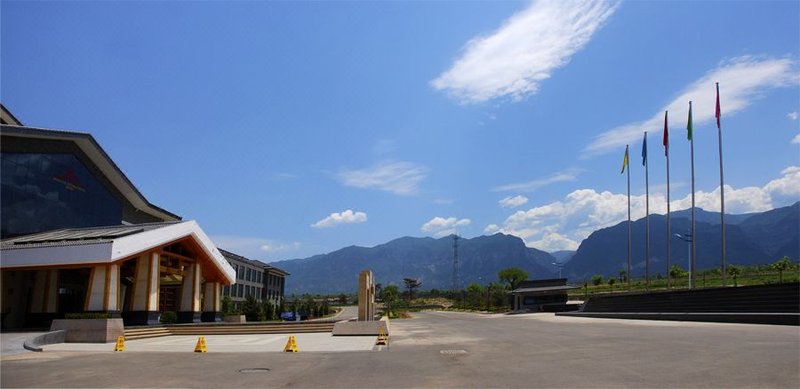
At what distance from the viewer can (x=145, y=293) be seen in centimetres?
3155

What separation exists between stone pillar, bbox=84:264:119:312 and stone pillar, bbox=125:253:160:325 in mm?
3436

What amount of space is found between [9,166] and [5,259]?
545cm

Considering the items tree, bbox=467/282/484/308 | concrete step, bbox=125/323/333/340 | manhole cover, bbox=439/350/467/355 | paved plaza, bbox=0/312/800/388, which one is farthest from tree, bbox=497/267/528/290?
manhole cover, bbox=439/350/467/355

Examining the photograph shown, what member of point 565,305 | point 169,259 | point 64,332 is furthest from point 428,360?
point 565,305

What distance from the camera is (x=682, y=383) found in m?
9.87

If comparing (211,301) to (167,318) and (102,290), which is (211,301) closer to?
(167,318)

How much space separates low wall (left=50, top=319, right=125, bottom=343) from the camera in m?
23.9

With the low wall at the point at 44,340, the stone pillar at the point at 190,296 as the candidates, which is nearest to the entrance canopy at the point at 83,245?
the low wall at the point at 44,340

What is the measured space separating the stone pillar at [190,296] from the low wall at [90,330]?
43.1 ft

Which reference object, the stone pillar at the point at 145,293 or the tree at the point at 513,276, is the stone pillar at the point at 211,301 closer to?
the stone pillar at the point at 145,293

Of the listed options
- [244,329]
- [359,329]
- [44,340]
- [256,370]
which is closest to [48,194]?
[244,329]

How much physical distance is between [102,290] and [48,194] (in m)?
9.65

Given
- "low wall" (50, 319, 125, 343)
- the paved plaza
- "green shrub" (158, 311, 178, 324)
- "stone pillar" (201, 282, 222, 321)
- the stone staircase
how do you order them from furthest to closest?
1. "stone pillar" (201, 282, 222, 321)
2. "green shrub" (158, 311, 178, 324)
3. the stone staircase
4. "low wall" (50, 319, 125, 343)
5. the paved plaza

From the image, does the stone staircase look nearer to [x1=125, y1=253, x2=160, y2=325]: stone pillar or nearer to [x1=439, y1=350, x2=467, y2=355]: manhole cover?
[x1=125, y1=253, x2=160, y2=325]: stone pillar
